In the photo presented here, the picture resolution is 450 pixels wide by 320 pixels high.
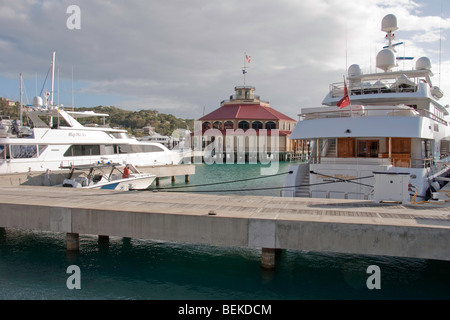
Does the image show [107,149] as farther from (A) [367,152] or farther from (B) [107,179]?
(A) [367,152]

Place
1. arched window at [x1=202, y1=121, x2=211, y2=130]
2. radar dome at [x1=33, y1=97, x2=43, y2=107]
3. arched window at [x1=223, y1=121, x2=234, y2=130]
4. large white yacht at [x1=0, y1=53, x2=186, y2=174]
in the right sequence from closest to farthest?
large white yacht at [x1=0, y1=53, x2=186, y2=174] → radar dome at [x1=33, y1=97, x2=43, y2=107] → arched window at [x1=223, y1=121, x2=234, y2=130] → arched window at [x1=202, y1=121, x2=211, y2=130]

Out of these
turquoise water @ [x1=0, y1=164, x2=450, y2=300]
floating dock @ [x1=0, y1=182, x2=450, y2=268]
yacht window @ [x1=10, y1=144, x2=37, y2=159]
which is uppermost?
yacht window @ [x1=10, y1=144, x2=37, y2=159]

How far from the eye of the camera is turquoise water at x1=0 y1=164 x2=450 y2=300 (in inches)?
408

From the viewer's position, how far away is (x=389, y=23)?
1076 inches

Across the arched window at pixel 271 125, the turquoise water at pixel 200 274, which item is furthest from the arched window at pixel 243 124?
the turquoise water at pixel 200 274

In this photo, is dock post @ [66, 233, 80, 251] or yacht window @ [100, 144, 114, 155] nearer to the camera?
dock post @ [66, 233, 80, 251]

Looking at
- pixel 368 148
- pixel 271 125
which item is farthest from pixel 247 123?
pixel 368 148

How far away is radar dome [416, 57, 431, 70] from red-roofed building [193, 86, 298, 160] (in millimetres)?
46881

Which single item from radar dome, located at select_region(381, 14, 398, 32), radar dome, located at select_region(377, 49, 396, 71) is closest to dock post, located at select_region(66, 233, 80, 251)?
radar dome, located at select_region(377, 49, 396, 71)

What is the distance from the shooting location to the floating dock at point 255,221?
979 cm

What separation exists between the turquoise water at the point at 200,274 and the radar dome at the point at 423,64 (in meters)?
20.7

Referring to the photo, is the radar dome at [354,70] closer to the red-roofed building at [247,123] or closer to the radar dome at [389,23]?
the radar dome at [389,23]

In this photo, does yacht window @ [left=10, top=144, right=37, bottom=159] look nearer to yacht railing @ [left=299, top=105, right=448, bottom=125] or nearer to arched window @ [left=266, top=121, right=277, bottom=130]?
yacht railing @ [left=299, top=105, right=448, bottom=125]
